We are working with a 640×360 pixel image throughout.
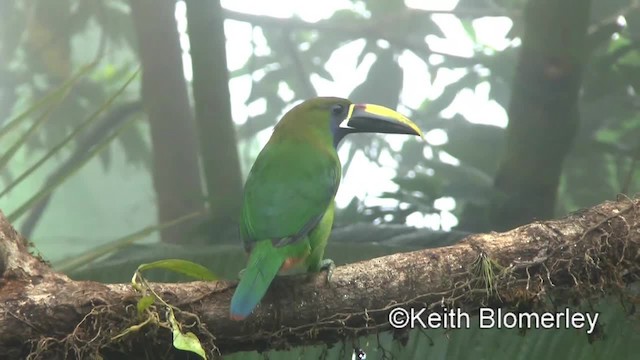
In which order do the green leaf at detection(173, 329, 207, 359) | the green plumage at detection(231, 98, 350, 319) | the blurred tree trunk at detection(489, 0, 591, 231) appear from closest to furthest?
the green leaf at detection(173, 329, 207, 359), the green plumage at detection(231, 98, 350, 319), the blurred tree trunk at detection(489, 0, 591, 231)

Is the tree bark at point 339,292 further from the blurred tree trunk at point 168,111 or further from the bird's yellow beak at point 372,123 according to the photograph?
the blurred tree trunk at point 168,111

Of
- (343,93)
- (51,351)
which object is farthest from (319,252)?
(343,93)

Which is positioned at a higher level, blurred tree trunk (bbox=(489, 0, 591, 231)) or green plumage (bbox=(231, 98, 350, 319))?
blurred tree trunk (bbox=(489, 0, 591, 231))

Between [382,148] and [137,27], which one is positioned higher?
[137,27]

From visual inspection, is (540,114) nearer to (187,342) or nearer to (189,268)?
(189,268)

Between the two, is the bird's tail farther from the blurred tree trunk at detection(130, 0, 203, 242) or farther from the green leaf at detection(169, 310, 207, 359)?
the blurred tree trunk at detection(130, 0, 203, 242)

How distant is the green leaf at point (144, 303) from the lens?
4.74 ft

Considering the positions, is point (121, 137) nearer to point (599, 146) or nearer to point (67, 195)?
point (67, 195)

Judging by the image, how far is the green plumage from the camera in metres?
1.56

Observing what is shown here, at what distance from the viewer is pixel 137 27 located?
2.91m

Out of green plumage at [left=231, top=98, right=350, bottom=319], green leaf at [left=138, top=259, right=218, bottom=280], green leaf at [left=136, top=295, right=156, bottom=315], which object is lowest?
green leaf at [left=136, top=295, right=156, bottom=315]

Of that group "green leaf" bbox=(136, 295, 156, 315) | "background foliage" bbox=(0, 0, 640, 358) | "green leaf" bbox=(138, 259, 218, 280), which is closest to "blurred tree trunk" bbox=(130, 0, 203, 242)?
"background foliage" bbox=(0, 0, 640, 358)

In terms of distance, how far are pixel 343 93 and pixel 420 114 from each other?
30 centimetres

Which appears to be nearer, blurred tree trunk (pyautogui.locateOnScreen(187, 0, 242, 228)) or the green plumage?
the green plumage
